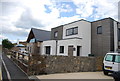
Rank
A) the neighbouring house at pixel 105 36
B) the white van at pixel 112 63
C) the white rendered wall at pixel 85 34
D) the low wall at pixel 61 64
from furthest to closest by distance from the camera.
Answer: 1. the white rendered wall at pixel 85 34
2. the neighbouring house at pixel 105 36
3. the white van at pixel 112 63
4. the low wall at pixel 61 64

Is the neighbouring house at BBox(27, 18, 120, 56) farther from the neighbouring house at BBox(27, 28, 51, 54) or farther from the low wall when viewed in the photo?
the low wall

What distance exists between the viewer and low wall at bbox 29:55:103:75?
25.7ft

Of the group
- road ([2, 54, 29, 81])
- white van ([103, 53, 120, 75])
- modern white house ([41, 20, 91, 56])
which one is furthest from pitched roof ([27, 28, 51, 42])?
white van ([103, 53, 120, 75])

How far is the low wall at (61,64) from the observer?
25.7 ft

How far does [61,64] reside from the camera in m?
9.14

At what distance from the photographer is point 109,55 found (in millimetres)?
9430

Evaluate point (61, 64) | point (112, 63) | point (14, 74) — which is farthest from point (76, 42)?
point (14, 74)

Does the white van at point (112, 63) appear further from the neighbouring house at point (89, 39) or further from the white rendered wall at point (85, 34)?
the white rendered wall at point (85, 34)

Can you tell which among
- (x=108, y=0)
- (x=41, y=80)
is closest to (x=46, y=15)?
(x=108, y=0)

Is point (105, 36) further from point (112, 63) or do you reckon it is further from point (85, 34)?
point (112, 63)

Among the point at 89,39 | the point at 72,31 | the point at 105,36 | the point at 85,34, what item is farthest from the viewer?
the point at 72,31

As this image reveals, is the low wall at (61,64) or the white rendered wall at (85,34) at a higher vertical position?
the white rendered wall at (85,34)

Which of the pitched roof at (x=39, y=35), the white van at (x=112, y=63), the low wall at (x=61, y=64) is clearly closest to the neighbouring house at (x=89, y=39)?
the low wall at (x=61, y=64)

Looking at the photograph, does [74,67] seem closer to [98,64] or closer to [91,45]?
[98,64]
